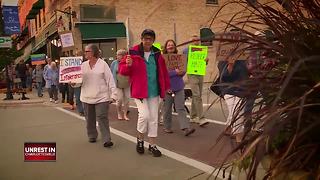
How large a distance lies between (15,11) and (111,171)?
686 inches

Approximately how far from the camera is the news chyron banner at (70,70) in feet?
31.9

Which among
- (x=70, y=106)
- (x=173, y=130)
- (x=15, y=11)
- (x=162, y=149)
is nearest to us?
(x=162, y=149)

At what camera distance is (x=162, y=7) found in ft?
6.61

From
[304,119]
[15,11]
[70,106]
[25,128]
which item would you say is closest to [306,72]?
[304,119]

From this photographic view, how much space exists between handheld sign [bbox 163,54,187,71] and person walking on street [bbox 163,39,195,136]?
6cm

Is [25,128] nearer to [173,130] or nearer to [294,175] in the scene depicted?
[173,130]

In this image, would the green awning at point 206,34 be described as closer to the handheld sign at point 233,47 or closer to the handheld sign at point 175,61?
the handheld sign at point 233,47

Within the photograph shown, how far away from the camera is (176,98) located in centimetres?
893

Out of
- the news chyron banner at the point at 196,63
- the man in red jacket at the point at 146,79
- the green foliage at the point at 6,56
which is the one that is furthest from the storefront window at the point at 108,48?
the man in red jacket at the point at 146,79

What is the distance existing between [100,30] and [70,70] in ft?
52.1

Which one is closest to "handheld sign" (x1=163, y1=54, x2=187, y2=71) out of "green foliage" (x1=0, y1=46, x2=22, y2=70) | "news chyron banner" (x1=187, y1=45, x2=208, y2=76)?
"news chyron banner" (x1=187, y1=45, x2=208, y2=76)

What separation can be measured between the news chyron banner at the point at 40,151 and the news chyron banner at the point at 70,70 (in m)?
3.33

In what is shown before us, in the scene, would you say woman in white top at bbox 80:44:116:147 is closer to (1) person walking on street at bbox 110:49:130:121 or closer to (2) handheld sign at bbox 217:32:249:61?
(1) person walking on street at bbox 110:49:130:121

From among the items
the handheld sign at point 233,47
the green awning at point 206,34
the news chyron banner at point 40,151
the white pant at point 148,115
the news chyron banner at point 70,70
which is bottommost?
the news chyron banner at point 40,151
